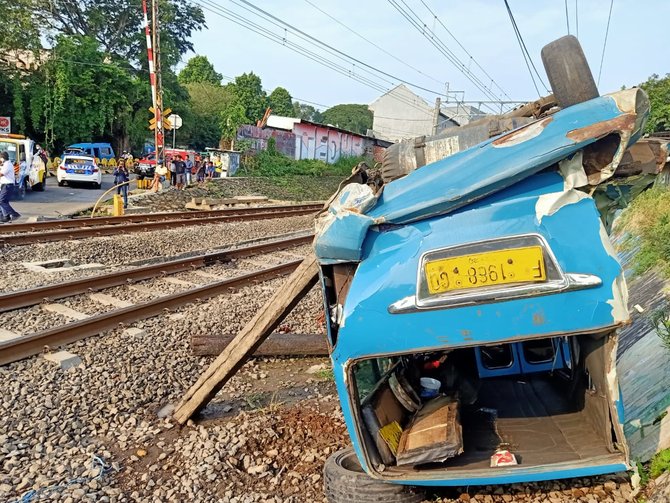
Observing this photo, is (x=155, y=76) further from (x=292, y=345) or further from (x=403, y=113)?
(x=403, y=113)

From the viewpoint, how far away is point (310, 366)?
6.36 m

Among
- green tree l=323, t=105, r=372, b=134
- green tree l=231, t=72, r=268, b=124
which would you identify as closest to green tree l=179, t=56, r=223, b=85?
green tree l=231, t=72, r=268, b=124

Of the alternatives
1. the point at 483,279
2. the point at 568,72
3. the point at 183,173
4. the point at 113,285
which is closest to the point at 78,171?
the point at 183,173

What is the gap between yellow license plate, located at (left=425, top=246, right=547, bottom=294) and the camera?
8.86ft

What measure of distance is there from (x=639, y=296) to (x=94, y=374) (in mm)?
5752

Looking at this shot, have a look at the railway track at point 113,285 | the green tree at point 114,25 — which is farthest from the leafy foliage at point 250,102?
the railway track at point 113,285

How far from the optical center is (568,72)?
126 inches

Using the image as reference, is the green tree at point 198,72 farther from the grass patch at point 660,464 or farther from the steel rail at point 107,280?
the grass patch at point 660,464

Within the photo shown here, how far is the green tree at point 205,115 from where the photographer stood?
2285 inches

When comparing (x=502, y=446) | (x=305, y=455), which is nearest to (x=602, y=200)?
(x=502, y=446)

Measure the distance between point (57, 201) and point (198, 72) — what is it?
68.7 metres

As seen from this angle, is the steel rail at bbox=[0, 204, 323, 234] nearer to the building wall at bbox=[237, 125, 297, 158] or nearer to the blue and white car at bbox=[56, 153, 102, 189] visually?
the blue and white car at bbox=[56, 153, 102, 189]

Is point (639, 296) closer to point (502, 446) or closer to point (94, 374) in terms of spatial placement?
point (502, 446)

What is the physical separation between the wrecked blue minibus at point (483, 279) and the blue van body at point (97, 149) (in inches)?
1456
